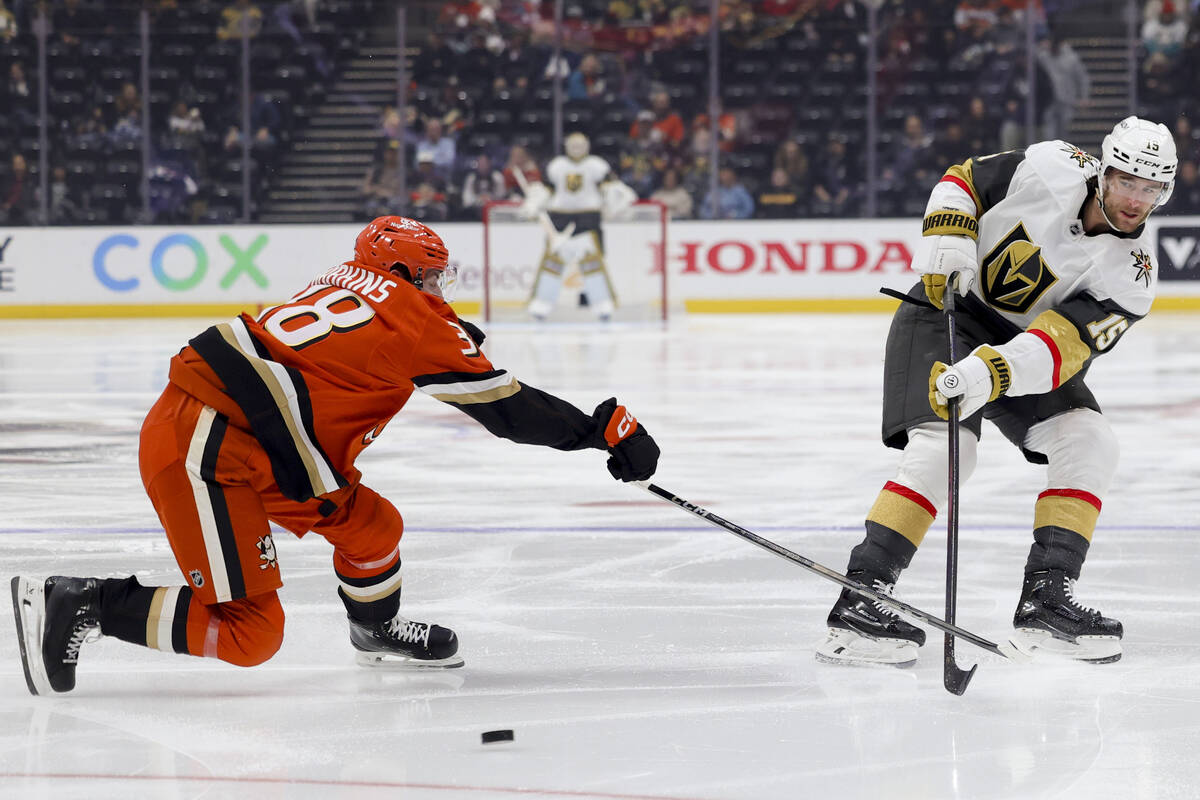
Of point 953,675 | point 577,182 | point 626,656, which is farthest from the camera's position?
point 577,182

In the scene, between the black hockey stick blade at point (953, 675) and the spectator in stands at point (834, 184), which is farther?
the spectator in stands at point (834, 184)

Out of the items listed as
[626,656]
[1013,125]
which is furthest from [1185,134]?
[626,656]

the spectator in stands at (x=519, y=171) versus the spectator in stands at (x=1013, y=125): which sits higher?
the spectator in stands at (x=1013, y=125)

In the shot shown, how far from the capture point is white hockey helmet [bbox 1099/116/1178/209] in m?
2.75

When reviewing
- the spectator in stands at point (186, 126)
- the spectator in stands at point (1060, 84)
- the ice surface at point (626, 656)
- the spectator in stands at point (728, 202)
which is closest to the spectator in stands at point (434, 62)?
the spectator in stands at point (186, 126)

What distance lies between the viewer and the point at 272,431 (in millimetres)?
2445

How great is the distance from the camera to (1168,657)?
279cm

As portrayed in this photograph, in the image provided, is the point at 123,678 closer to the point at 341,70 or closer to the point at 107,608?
the point at 107,608

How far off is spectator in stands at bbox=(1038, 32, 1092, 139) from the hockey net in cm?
318

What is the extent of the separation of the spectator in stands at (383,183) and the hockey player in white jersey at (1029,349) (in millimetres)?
9312

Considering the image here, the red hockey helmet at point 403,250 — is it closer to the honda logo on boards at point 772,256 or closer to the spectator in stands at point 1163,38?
the honda logo on boards at point 772,256

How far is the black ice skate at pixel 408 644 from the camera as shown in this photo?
9.07 ft

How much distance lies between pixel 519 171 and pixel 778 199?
6.67ft

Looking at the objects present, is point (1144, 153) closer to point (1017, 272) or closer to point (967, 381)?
point (1017, 272)
